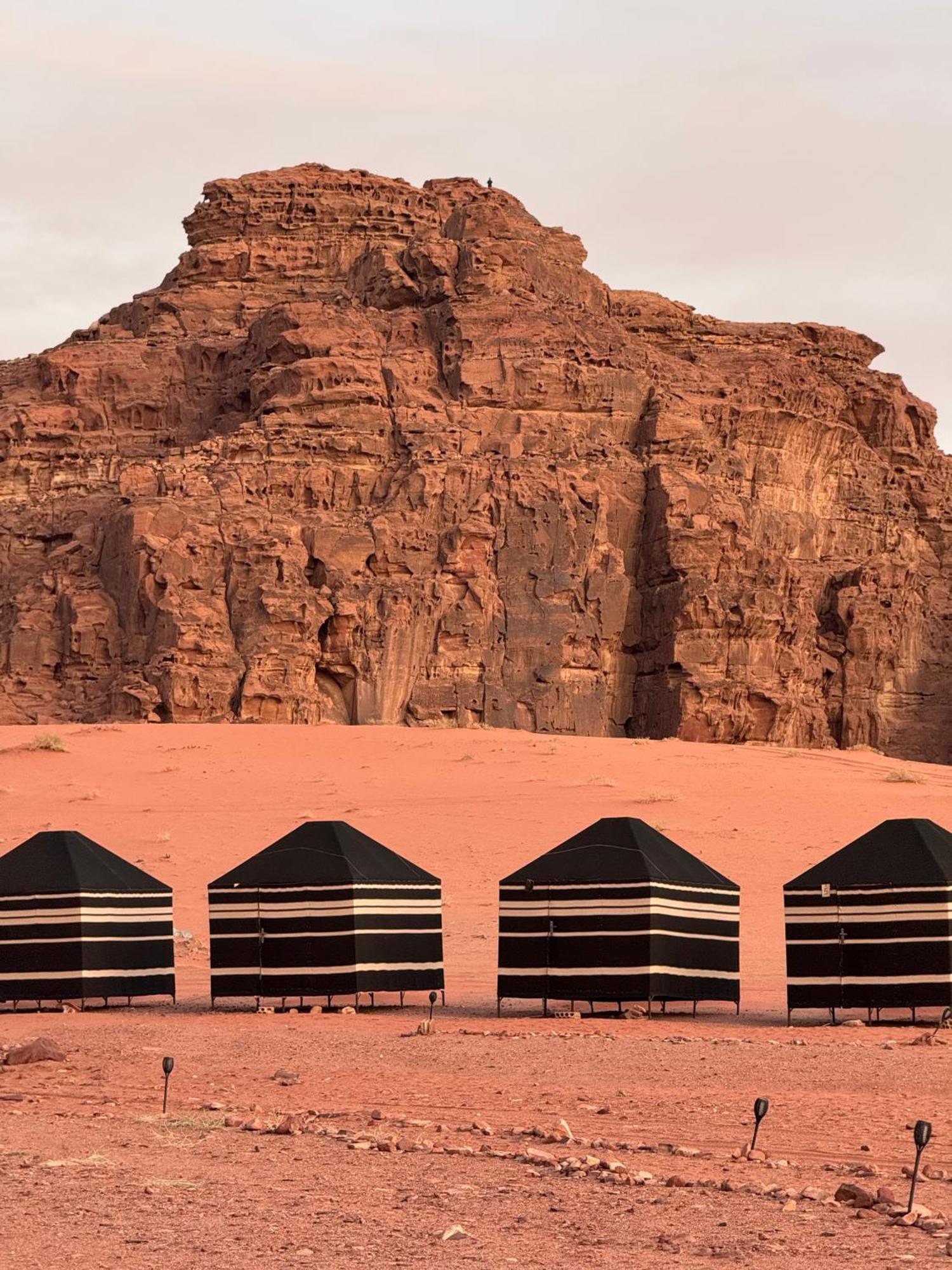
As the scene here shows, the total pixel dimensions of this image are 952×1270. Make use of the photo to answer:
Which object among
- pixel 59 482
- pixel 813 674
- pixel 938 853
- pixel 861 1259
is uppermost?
pixel 59 482

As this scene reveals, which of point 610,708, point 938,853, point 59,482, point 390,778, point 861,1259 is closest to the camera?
point 861,1259

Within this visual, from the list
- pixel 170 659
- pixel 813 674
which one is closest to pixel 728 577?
pixel 813 674

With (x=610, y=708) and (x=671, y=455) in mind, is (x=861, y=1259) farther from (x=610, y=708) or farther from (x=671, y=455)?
(x=671, y=455)

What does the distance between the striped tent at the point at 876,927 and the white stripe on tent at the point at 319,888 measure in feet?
14.3

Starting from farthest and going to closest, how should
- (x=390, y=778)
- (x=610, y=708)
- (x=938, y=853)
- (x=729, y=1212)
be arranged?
(x=610, y=708)
(x=390, y=778)
(x=938, y=853)
(x=729, y=1212)

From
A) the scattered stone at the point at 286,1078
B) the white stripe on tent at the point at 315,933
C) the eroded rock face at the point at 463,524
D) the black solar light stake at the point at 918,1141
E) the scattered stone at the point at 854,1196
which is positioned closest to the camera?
the black solar light stake at the point at 918,1141

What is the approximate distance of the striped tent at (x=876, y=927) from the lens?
22.5 meters

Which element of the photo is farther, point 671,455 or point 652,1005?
point 671,455

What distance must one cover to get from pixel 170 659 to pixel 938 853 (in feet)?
124

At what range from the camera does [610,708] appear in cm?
6259

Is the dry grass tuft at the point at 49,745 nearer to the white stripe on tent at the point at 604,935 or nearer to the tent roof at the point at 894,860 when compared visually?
the white stripe on tent at the point at 604,935

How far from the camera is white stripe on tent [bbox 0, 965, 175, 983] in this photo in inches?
966

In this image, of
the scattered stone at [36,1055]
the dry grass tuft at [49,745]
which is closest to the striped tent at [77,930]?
the scattered stone at [36,1055]

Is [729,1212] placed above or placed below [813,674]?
below
